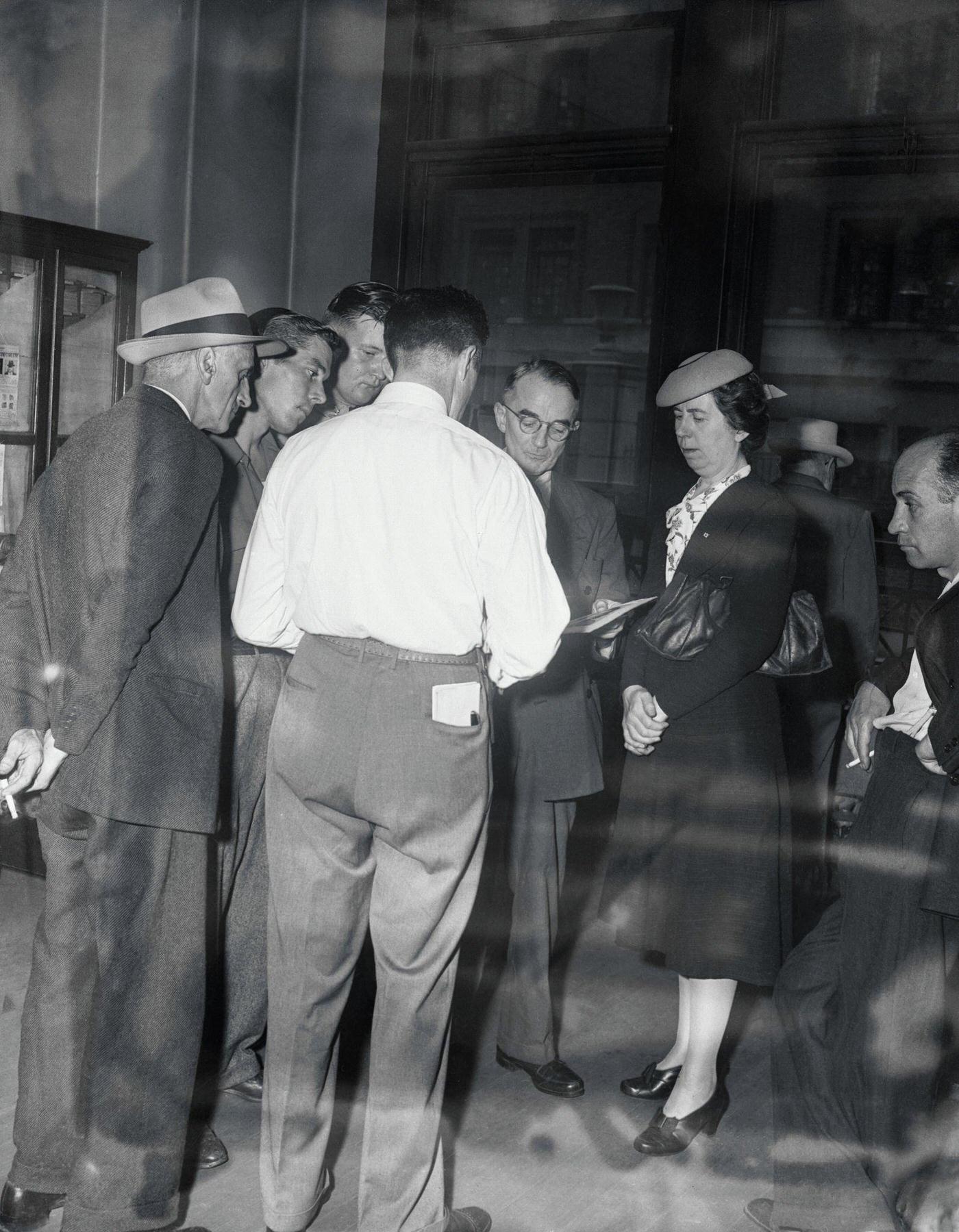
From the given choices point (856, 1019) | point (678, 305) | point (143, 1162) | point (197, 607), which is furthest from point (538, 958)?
point (678, 305)

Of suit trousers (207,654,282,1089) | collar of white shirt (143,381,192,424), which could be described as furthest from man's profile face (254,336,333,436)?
collar of white shirt (143,381,192,424)

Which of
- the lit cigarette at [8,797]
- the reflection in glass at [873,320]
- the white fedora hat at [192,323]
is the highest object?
the reflection in glass at [873,320]

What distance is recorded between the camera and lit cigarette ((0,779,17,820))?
2.01 metres

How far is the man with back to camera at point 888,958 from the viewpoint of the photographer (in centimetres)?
199

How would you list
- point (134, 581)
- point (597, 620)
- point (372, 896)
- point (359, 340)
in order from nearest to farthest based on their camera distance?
point (134, 581)
point (372, 896)
point (597, 620)
point (359, 340)

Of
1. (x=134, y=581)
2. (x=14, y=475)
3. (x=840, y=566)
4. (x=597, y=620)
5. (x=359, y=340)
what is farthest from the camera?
(x=14, y=475)

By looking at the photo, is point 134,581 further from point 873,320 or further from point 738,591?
point 873,320

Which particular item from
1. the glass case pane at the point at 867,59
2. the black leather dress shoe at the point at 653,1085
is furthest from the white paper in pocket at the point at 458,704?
the glass case pane at the point at 867,59

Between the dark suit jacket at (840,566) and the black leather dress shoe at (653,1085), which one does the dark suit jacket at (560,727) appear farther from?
the dark suit jacket at (840,566)

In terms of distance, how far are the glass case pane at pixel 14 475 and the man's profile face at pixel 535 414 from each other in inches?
75.3

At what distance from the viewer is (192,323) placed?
2.13m

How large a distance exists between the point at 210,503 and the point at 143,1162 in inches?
40.4

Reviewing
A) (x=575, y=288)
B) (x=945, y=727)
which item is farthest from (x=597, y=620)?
(x=575, y=288)

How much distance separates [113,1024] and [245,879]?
61 cm
